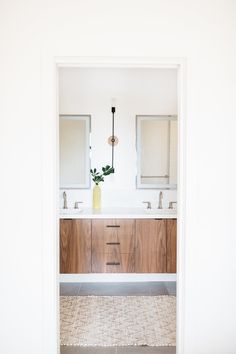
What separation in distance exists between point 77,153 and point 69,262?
1.31m

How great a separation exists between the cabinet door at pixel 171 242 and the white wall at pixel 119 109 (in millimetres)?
585

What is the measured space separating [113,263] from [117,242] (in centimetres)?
24

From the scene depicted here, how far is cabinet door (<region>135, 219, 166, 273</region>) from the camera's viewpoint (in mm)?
3396

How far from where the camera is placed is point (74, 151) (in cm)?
385

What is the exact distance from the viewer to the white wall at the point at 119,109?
12.6 feet

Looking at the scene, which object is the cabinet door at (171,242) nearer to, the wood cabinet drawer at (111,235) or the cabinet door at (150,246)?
the cabinet door at (150,246)

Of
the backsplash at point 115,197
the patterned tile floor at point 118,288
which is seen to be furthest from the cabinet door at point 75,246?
the backsplash at point 115,197

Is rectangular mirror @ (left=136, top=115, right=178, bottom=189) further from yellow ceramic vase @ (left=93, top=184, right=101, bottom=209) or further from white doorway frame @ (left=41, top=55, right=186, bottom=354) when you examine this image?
white doorway frame @ (left=41, top=55, right=186, bottom=354)

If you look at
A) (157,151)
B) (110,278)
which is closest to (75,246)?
(110,278)

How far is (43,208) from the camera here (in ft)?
6.08

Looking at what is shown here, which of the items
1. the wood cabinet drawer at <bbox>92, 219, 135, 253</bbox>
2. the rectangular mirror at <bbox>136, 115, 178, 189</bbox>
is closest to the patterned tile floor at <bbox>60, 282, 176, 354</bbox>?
the wood cabinet drawer at <bbox>92, 219, 135, 253</bbox>

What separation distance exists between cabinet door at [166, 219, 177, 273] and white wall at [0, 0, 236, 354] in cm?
152
